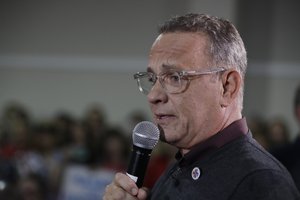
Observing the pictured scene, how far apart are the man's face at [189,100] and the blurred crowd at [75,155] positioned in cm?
289

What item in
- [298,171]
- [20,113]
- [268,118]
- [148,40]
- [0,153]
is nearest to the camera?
[298,171]

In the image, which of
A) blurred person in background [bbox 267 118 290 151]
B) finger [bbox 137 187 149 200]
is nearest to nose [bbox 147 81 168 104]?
finger [bbox 137 187 149 200]

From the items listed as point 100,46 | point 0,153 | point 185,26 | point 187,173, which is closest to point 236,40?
point 185,26

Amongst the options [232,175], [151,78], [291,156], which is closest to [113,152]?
[291,156]

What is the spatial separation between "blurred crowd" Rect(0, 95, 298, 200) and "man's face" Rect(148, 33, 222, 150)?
9.49 feet

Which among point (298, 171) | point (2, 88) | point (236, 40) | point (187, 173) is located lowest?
point (2, 88)

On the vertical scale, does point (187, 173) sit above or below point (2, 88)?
above

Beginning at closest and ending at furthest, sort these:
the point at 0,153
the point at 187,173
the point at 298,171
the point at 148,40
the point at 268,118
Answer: the point at 187,173, the point at 298,171, the point at 0,153, the point at 268,118, the point at 148,40

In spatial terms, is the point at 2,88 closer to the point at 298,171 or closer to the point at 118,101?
the point at 118,101

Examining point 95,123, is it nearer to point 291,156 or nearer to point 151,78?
point 291,156

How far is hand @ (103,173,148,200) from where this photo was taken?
68.6 inches

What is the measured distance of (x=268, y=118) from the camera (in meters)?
8.40

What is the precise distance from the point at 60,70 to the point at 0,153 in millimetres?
3312

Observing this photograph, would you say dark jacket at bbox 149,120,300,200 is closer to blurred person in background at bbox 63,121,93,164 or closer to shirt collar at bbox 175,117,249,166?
shirt collar at bbox 175,117,249,166
